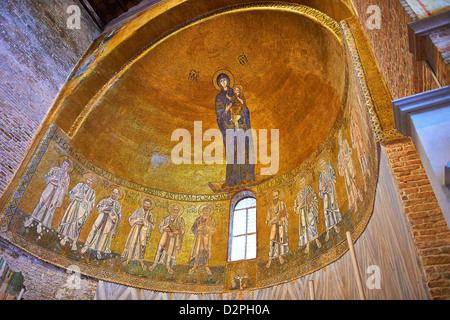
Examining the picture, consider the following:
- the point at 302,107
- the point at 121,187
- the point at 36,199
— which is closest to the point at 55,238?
the point at 36,199

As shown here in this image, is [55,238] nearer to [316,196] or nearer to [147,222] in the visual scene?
[147,222]

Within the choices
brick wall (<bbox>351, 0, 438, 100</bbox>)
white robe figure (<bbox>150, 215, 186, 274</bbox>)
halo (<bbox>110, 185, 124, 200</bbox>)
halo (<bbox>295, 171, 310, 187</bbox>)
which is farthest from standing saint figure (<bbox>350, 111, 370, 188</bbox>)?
halo (<bbox>110, 185, 124, 200</bbox>)

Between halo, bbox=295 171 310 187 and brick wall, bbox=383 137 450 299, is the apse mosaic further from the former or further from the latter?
brick wall, bbox=383 137 450 299

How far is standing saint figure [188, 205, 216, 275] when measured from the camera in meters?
9.13

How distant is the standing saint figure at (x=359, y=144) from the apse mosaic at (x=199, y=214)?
2 cm

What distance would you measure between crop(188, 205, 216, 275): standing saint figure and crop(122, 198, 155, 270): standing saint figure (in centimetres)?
114

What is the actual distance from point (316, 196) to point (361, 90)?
10.8 feet

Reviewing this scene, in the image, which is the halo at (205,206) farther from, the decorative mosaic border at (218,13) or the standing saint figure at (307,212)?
the decorative mosaic border at (218,13)

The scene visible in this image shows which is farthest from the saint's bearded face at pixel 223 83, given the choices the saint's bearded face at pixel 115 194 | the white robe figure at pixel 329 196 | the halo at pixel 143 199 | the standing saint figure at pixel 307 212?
the saint's bearded face at pixel 115 194

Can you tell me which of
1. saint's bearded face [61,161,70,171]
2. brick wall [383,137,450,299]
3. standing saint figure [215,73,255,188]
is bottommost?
brick wall [383,137,450,299]

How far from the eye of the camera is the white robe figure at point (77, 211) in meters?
8.38

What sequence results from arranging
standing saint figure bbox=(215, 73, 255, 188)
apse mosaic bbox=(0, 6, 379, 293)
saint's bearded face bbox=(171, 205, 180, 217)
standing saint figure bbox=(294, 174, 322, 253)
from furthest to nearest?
standing saint figure bbox=(215, 73, 255, 188) < saint's bearded face bbox=(171, 205, 180, 217) < standing saint figure bbox=(294, 174, 322, 253) < apse mosaic bbox=(0, 6, 379, 293)

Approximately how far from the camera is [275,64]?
9648mm

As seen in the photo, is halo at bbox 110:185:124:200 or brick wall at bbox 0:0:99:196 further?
halo at bbox 110:185:124:200
